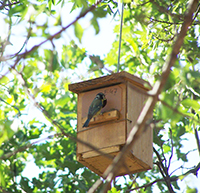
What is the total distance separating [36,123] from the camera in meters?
6.24

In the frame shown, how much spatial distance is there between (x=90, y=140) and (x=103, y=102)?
1.18 ft

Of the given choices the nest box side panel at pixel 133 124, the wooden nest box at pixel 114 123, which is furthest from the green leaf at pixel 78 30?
the nest box side panel at pixel 133 124

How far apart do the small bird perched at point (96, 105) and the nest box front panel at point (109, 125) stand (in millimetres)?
64

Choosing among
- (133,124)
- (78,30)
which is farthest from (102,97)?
(78,30)

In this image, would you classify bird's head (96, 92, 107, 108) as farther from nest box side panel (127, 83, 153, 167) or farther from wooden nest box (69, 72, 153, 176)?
nest box side panel (127, 83, 153, 167)

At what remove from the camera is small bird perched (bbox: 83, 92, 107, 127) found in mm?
3520

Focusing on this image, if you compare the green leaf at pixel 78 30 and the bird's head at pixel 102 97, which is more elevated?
the bird's head at pixel 102 97

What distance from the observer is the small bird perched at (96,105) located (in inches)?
139

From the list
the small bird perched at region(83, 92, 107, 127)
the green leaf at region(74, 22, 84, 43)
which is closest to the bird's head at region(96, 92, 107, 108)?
the small bird perched at region(83, 92, 107, 127)

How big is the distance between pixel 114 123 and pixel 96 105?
0.23 metres

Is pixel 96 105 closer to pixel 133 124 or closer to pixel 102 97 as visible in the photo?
pixel 102 97

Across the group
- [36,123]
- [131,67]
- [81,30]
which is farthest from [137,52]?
[81,30]

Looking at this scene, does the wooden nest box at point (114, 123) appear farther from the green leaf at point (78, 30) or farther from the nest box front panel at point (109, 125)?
the green leaf at point (78, 30)

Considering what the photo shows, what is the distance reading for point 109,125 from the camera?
11.7 ft
